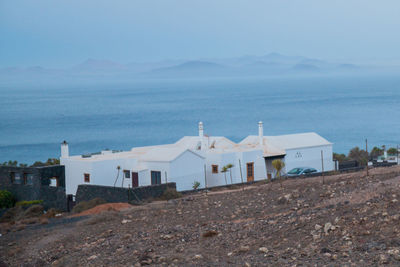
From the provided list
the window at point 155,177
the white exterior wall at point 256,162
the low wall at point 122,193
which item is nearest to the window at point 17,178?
the low wall at point 122,193

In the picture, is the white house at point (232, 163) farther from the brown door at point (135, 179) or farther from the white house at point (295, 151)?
the brown door at point (135, 179)

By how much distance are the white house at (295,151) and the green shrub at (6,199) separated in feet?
48.8

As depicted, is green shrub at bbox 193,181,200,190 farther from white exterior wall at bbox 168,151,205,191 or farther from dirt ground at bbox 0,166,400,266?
dirt ground at bbox 0,166,400,266

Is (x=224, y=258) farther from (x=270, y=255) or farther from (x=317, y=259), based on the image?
(x=317, y=259)

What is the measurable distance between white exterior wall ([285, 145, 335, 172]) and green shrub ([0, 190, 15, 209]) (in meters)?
16.3

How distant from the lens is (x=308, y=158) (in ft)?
129

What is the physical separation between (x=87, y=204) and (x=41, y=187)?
813 cm

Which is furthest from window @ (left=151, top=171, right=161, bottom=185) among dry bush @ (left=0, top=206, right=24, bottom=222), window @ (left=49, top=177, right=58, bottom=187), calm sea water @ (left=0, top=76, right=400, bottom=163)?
calm sea water @ (left=0, top=76, right=400, bottom=163)

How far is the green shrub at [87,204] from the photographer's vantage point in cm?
2841

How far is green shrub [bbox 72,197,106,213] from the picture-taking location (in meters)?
28.4

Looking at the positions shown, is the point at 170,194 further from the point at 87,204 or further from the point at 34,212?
the point at 34,212

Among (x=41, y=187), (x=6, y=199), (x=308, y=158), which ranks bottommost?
(x=6, y=199)

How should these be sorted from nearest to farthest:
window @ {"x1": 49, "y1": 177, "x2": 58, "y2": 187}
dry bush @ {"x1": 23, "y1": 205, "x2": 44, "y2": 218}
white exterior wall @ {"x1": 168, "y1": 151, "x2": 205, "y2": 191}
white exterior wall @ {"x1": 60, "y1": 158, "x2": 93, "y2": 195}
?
dry bush @ {"x1": 23, "y1": 205, "x2": 44, "y2": 218} → white exterior wall @ {"x1": 168, "y1": 151, "x2": 205, "y2": 191} → white exterior wall @ {"x1": 60, "y1": 158, "x2": 93, "y2": 195} → window @ {"x1": 49, "y1": 177, "x2": 58, "y2": 187}

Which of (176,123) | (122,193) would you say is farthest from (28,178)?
(176,123)
